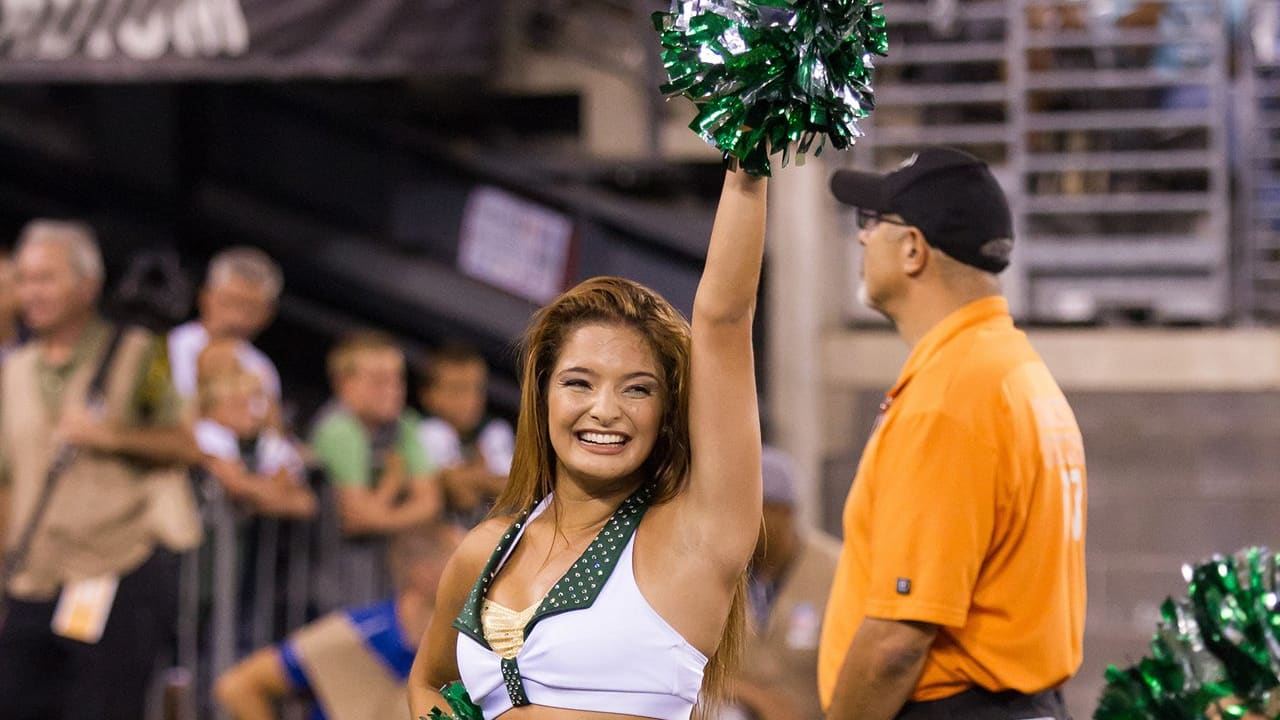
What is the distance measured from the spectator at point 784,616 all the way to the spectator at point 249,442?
170 centimetres

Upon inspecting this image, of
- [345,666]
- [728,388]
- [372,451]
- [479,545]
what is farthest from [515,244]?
[728,388]

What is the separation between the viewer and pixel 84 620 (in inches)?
198

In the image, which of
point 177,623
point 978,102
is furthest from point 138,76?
point 978,102

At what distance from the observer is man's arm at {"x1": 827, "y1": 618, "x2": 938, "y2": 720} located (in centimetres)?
288

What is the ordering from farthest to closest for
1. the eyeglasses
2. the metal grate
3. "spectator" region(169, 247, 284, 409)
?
the metal grate < "spectator" region(169, 247, 284, 409) < the eyeglasses

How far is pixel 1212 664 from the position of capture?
2896 mm

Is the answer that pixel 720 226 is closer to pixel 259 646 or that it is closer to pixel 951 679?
pixel 951 679

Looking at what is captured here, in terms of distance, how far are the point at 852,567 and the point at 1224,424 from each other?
5113 mm

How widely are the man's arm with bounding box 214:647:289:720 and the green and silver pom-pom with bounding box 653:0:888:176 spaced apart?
370 centimetres

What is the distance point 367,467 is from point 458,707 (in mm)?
3791

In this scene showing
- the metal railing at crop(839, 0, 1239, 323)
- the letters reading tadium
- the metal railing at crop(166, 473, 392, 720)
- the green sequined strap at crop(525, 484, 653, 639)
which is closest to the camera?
the green sequined strap at crop(525, 484, 653, 639)

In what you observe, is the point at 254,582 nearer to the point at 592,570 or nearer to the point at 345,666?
the point at 345,666

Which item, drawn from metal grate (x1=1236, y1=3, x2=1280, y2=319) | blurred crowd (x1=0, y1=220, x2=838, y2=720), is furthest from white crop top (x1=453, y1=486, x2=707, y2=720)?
metal grate (x1=1236, y1=3, x2=1280, y2=319)

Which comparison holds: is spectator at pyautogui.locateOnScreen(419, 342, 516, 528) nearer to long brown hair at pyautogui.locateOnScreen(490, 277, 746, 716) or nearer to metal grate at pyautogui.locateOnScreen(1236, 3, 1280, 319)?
metal grate at pyautogui.locateOnScreen(1236, 3, 1280, 319)
